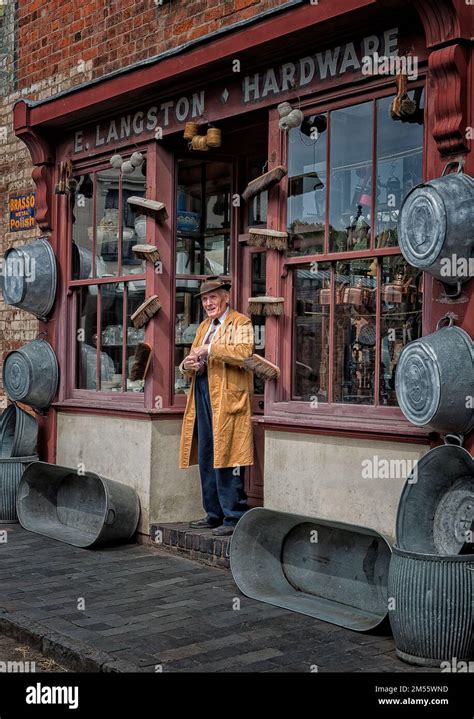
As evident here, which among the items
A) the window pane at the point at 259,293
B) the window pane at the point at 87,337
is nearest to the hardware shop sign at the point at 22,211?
the window pane at the point at 87,337

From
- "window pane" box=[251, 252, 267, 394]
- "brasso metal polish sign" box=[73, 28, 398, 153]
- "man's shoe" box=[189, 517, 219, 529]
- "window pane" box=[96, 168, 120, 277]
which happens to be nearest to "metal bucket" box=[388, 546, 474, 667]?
"man's shoe" box=[189, 517, 219, 529]

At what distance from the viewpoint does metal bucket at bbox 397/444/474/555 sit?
4766 mm

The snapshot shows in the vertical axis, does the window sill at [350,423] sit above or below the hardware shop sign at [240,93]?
below

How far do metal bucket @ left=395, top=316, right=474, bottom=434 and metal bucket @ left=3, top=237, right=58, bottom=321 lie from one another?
4.39m

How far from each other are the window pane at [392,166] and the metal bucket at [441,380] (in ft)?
3.17

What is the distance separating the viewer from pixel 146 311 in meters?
7.36

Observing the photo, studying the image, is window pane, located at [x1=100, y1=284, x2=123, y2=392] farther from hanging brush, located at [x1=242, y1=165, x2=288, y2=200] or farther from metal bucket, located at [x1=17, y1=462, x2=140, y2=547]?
hanging brush, located at [x1=242, y1=165, x2=288, y2=200]

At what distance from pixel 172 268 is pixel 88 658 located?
357 centimetres

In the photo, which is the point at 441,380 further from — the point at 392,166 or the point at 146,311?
the point at 146,311

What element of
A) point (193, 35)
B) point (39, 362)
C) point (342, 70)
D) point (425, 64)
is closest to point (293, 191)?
point (342, 70)

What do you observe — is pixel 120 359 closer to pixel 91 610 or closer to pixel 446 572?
pixel 91 610

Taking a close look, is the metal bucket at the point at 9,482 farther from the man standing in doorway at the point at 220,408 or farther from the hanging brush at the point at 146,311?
the man standing in doorway at the point at 220,408

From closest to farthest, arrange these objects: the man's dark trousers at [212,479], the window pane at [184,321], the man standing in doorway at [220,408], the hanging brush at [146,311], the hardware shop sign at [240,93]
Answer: the hardware shop sign at [240,93]
the man standing in doorway at [220,408]
the man's dark trousers at [212,479]
the hanging brush at [146,311]
the window pane at [184,321]

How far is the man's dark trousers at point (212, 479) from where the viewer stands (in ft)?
21.9
